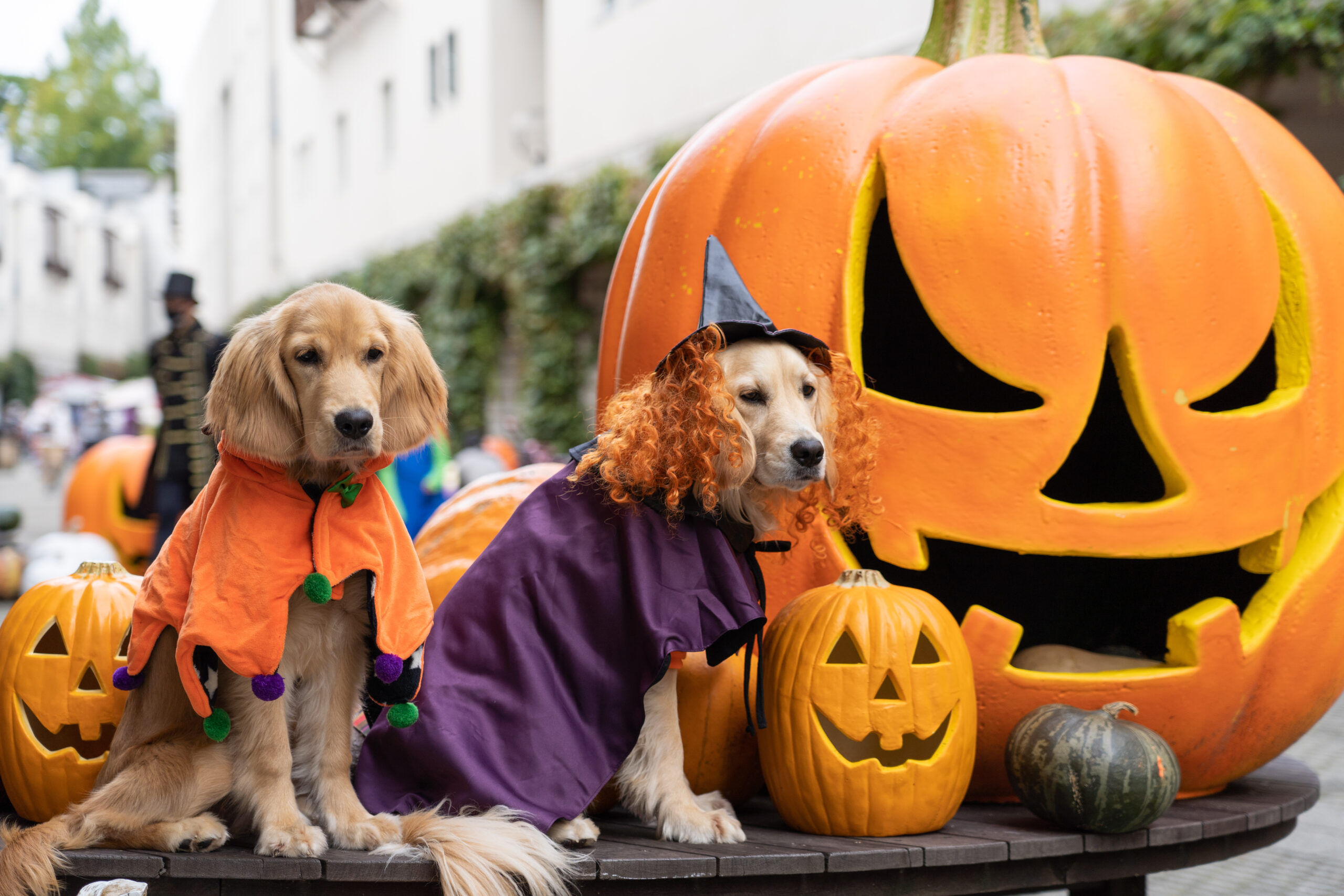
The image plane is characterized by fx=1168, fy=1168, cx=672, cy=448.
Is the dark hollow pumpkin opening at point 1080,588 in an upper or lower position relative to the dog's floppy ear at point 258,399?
lower

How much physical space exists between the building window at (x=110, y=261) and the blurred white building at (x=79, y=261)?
0.04 m

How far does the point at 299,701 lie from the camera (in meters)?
2.29

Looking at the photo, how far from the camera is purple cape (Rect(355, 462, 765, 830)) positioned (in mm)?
2334

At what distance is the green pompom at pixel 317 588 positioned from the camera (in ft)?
7.00

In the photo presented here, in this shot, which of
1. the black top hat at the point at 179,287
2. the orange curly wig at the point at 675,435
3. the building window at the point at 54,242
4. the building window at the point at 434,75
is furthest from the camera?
the building window at the point at 54,242

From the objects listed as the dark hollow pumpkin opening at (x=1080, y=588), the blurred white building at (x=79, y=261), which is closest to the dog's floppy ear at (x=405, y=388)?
the dark hollow pumpkin opening at (x=1080, y=588)

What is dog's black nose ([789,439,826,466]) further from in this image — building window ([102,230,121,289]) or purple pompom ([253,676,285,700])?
building window ([102,230,121,289])

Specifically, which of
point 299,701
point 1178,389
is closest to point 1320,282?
point 1178,389

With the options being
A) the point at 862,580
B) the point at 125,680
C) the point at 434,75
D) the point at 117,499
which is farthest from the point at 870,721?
the point at 434,75

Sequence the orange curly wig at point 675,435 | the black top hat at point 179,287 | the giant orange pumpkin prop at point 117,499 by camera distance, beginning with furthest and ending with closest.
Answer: the giant orange pumpkin prop at point 117,499 → the black top hat at point 179,287 → the orange curly wig at point 675,435

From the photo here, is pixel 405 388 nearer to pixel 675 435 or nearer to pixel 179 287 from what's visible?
pixel 675 435

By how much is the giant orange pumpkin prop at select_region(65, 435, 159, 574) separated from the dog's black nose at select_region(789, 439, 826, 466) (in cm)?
559

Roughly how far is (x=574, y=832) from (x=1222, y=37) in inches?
231

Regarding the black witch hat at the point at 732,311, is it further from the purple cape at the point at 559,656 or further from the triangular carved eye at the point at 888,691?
the triangular carved eye at the point at 888,691
